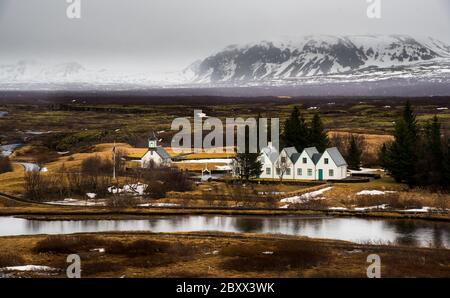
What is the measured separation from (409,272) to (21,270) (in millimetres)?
19123

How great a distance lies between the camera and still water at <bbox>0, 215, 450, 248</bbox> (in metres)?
41.7

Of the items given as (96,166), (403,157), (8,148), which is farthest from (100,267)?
(8,148)

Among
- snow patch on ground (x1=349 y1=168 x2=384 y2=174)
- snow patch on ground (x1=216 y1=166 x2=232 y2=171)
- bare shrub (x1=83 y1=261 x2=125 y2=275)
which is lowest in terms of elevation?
bare shrub (x1=83 y1=261 x2=125 y2=275)

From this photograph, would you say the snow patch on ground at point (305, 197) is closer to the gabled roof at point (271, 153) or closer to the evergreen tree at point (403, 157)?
the evergreen tree at point (403, 157)

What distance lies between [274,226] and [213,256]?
35.9 feet

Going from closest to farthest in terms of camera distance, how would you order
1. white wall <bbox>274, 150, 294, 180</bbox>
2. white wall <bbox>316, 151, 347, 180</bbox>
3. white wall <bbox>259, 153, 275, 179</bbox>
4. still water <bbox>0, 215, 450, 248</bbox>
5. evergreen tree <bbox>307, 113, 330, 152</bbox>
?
still water <bbox>0, 215, 450, 248</bbox> < white wall <bbox>316, 151, 347, 180</bbox> < white wall <bbox>274, 150, 294, 180</bbox> < white wall <bbox>259, 153, 275, 179</bbox> < evergreen tree <bbox>307, 113, 330, 152</bbox>

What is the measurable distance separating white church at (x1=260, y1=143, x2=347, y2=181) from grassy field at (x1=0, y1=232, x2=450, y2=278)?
27.7 m

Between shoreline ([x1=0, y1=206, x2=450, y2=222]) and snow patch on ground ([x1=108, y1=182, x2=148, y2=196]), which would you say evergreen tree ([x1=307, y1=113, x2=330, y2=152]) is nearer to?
snow patch on ground ([x1=108, y1=182, x2=148, y2=196])

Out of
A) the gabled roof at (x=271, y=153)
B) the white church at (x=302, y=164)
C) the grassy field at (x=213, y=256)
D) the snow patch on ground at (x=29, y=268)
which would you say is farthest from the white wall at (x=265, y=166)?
the snow patch on ground at (x=29, y=268)

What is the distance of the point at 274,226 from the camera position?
45.5m

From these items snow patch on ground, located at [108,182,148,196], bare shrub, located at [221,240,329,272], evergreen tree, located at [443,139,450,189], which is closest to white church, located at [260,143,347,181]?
evergreen tree, located at [443,139,450,189]

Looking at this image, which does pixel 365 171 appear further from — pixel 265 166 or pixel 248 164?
pixel 248 164

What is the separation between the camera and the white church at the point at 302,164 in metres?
67.0

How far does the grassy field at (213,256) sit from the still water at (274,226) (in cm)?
343
